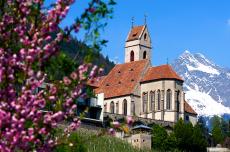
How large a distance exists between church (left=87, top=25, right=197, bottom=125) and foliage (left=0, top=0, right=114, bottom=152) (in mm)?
89865

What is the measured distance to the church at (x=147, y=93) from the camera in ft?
333

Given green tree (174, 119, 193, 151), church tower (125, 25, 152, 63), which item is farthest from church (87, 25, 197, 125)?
green tree (174, 119, 193, 151)

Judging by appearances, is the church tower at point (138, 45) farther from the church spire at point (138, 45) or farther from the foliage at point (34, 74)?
the foliage at point (34, 74)

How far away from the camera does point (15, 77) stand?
30.3ft

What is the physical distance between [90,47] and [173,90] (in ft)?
301

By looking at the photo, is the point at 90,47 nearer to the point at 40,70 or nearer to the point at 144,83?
the point at 40,70

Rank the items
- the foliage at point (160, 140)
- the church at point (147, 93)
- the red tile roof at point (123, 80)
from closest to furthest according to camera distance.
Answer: the foliage at point (160, 140) < the church at point (147, 93) < the red tile roof at point (123, 80)

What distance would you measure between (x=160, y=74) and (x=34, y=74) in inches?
3690

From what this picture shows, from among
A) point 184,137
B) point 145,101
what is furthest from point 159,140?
point 145,101

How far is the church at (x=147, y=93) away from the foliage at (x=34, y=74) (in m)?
89.9

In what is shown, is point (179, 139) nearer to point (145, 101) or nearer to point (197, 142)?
point (197, 142)

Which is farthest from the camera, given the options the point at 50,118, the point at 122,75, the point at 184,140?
the point at 122,75

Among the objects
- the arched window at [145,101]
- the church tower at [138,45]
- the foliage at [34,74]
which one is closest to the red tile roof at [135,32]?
→ the church tower at [138,45]

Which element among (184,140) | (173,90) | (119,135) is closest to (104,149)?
(119,135)
